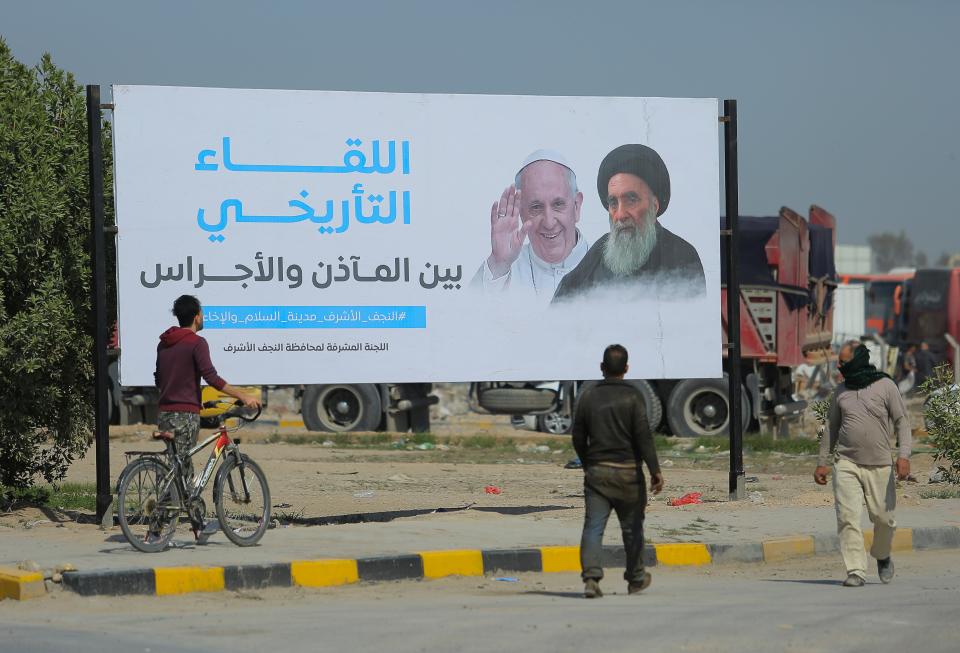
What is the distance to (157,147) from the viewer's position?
11242 mm

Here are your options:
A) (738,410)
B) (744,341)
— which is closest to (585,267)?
(738,410)

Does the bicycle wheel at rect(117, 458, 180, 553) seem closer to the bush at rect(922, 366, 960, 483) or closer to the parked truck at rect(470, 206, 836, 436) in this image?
the bush at rect(922, 366, 960, 483)

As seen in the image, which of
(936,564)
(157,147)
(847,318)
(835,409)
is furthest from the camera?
(847,318)

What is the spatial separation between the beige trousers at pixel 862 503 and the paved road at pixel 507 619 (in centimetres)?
28

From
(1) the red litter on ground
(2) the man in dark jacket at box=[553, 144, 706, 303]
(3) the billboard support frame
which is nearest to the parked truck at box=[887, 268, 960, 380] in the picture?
(1) the red litter on ground

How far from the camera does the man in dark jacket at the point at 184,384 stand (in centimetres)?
945

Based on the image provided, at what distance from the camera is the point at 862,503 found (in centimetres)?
906

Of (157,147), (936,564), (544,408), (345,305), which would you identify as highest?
(157,147)

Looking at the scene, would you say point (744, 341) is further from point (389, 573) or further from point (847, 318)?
point (847, 318)

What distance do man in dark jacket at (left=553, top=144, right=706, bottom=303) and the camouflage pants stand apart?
13.0 ft

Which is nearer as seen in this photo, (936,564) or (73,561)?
(73,561)

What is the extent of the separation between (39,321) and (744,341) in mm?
14952

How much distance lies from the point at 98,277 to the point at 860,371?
559 cm

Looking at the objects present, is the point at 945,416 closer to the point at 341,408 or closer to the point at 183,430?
the point at 183,430
